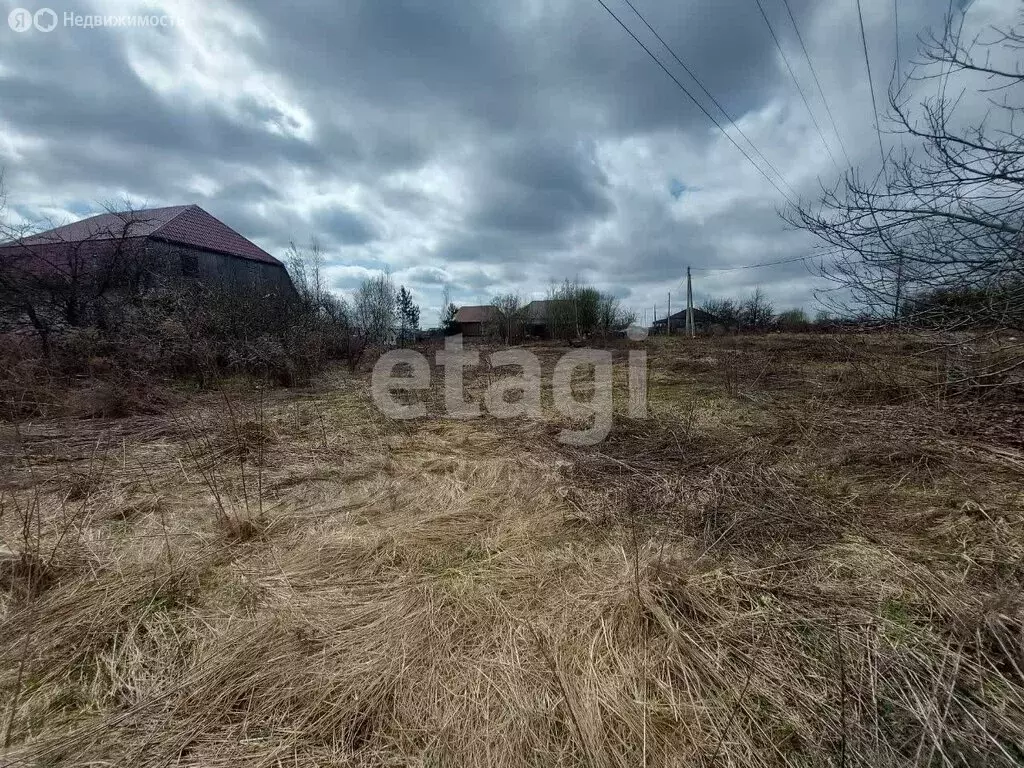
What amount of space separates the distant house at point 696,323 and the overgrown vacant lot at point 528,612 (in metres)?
27.2

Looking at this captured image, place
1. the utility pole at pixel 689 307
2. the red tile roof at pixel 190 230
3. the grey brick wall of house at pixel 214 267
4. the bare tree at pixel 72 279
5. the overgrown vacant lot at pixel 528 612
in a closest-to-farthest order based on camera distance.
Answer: the overgrown vacant lot at pixel 528 612, the bare tree at pixel 72 279, the grey brick wall of house at pixel 214 267, the red tile roof at pixel 190 230, the utility pole at pixel 689 307

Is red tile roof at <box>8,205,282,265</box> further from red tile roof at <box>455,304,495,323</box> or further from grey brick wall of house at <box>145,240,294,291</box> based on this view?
red tile roof at <box>455,304,495,323</box>

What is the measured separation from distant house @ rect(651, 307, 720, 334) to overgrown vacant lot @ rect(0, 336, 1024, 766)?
27.2 metres

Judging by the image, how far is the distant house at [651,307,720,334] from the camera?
30047 millimetres

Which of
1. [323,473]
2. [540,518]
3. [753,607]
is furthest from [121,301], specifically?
[753,607]

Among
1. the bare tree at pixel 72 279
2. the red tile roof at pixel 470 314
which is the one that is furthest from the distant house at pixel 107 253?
the red tile roof at pixel 470 314

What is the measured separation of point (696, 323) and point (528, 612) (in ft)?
124

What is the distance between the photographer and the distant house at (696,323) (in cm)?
3005

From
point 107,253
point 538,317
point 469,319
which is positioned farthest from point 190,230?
point 469,319

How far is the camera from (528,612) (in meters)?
1.85

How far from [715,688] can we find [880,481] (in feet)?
9.21

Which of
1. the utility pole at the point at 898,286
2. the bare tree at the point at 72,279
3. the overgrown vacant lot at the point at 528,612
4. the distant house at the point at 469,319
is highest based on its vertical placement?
the distant house at the point at 469,319

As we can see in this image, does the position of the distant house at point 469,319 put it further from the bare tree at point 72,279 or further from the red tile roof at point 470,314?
the bare tree at point 72,279

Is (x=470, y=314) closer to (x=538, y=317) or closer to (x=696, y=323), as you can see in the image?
(x=538, y=317)
